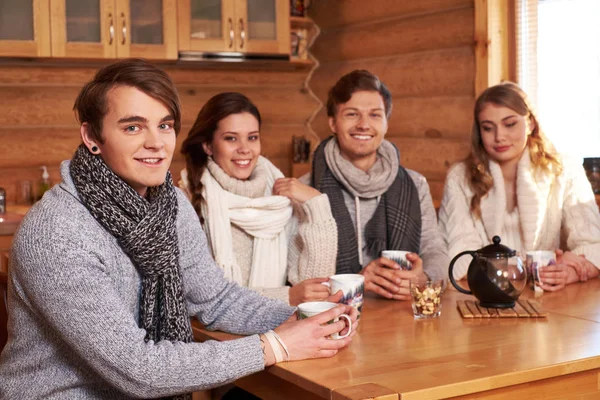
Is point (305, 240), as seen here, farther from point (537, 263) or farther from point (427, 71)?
point (427, 71)

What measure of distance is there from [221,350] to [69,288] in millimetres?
330

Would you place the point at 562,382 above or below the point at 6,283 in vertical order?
below

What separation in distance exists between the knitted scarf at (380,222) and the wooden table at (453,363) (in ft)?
2.18

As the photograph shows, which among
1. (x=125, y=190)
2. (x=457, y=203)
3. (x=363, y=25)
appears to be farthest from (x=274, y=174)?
(x=363, y=25)

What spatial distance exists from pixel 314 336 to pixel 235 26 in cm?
301

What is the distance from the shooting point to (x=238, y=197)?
8.67ft

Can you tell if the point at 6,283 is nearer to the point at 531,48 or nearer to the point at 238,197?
the point at 238,197

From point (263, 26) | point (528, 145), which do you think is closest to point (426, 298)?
point (528, 145)

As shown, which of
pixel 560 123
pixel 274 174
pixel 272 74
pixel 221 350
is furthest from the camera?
Answer: pixel 272 74

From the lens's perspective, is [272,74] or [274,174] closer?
[274,174]

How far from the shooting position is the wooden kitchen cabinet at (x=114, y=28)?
4.09 m

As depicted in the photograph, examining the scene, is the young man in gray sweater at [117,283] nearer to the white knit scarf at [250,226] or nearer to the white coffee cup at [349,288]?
the white coffee cup at [349,288]

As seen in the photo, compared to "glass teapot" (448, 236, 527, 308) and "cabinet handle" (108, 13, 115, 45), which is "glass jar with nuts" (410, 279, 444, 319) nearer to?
"glass teapot" (448, 236, 527, 308)

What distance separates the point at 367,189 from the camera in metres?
2.79
